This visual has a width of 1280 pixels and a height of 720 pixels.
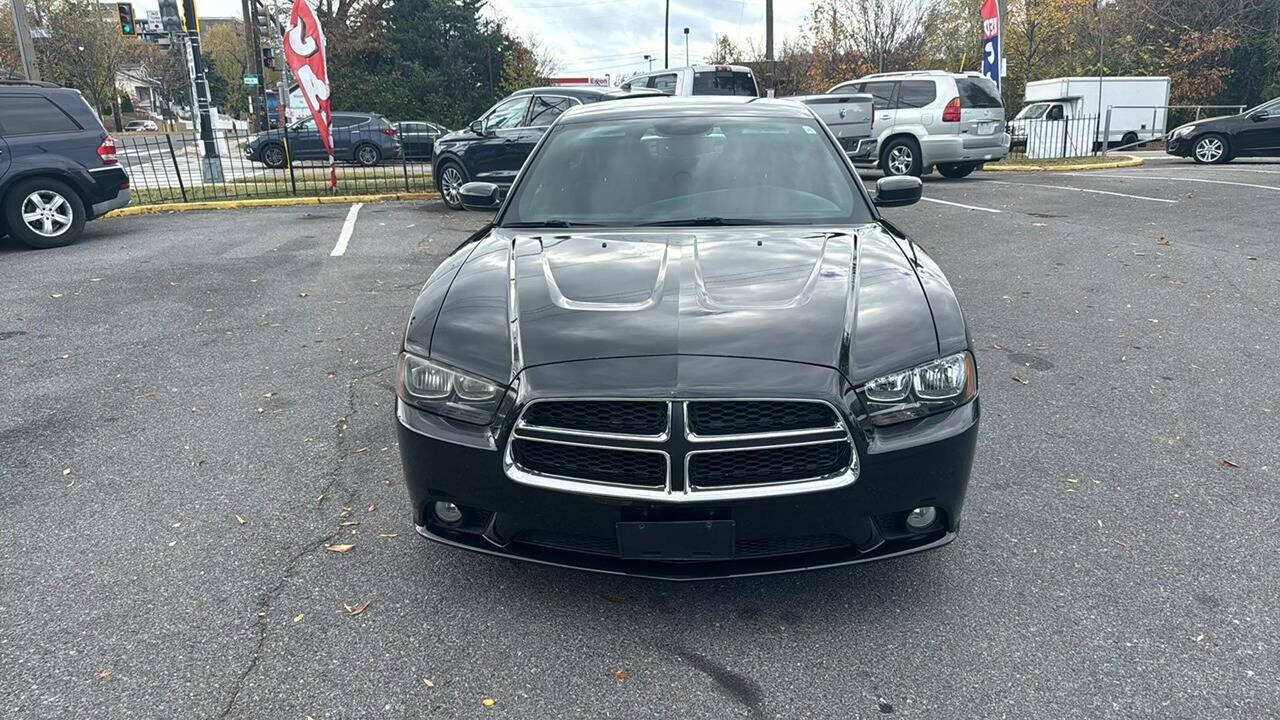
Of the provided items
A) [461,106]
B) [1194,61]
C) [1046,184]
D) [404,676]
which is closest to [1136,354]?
[404,676]

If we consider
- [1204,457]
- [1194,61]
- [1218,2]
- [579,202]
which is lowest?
[1204,457]

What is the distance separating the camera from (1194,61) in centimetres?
3231

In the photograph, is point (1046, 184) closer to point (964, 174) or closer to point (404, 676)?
point (964, 174)

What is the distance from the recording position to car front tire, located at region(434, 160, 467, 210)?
43.9 feet

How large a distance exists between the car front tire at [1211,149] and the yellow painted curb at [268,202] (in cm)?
1699

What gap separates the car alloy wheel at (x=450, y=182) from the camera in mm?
13414

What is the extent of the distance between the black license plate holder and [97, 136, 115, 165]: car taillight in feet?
34.9

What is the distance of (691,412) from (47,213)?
1054 centimetres

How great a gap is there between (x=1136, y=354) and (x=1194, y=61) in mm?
33733

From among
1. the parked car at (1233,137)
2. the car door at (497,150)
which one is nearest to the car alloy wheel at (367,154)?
the car door at (497,150)

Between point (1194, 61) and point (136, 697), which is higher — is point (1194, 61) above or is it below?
above

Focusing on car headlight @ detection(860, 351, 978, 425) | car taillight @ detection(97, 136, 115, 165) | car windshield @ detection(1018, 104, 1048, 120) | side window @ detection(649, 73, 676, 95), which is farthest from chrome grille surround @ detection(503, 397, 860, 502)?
car windshield @ detection(1018, 104, 1048, 120)

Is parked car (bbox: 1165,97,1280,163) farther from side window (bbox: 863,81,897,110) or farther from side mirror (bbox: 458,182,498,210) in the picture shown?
side mirror (bbox: 458,182,498,210)

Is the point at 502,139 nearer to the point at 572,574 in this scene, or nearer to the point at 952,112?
the point at 952,112
